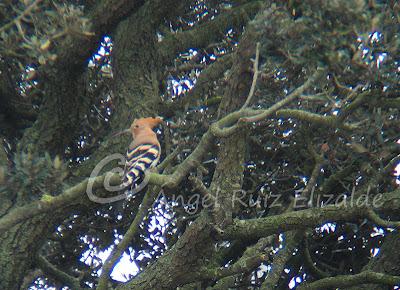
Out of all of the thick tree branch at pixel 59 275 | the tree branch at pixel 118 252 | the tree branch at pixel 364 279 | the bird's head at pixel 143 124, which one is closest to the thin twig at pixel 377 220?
the tree branch at pixel 364 279

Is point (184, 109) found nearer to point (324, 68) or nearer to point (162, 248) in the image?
point (162, 248)

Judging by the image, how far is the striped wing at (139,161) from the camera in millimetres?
7305

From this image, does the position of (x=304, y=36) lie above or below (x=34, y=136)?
below

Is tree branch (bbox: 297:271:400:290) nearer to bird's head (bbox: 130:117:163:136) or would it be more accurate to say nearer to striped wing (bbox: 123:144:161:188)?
striped wing (bbox: 123:144:161:188)

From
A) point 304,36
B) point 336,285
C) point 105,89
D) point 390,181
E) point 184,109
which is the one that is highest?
point 105,89

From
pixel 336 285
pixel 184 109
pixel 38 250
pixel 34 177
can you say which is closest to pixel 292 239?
pixel 336 285

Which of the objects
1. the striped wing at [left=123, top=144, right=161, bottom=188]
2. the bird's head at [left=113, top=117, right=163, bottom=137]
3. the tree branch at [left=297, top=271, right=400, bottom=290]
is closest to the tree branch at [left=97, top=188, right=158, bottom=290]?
the striped wing at [left=123, top=144, right=161, bottom=188]

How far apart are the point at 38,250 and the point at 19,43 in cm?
211

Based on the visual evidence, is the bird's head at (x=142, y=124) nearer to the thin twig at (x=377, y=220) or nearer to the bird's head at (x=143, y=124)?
the bird's head at (x=143, y=124)

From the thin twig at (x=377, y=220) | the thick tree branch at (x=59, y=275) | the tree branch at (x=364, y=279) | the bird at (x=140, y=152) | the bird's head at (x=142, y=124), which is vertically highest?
the bird's head at (x=142, y=124)

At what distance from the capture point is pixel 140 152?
7.98 metres

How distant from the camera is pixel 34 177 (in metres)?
6.46

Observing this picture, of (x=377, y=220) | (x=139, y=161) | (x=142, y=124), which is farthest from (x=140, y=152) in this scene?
(x=377, y=220)

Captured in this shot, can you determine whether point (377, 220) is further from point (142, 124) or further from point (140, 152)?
point (142, 124)
